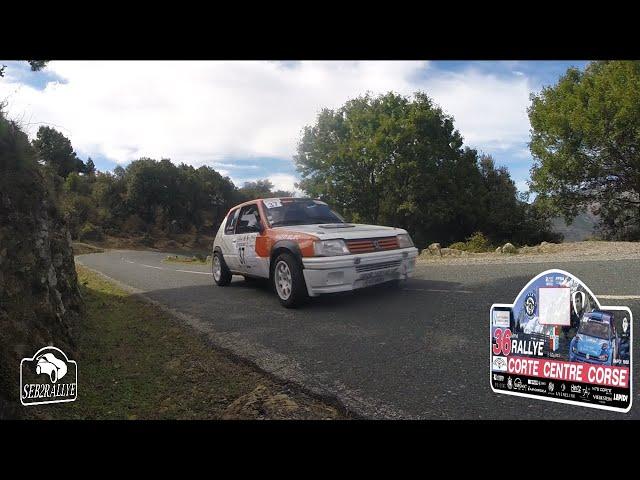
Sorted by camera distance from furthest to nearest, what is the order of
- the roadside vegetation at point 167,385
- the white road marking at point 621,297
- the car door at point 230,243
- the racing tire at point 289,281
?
the car door at point 230,243
the racing tire at point 289,281
the roadside vegetation at point 167,385
the white road marking at point 621,297

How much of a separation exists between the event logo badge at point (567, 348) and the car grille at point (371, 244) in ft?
7.77

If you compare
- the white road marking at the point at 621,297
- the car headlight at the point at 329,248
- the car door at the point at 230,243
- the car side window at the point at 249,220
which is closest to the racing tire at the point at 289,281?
the car headlight at the point at 329,248

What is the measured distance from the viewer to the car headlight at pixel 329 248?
4292 mm

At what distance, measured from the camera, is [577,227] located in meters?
4.11

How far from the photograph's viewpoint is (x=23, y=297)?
9.96 feet

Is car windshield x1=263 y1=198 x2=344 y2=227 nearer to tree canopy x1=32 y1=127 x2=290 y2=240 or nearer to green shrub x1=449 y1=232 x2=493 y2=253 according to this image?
tree canopy x1=32 y1=127 x2=290 y2=240

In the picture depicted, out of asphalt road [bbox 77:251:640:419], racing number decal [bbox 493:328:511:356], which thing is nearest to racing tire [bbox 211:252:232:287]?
asphalt road [bbox 77:251:640:419]

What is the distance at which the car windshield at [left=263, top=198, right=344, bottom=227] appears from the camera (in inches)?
208

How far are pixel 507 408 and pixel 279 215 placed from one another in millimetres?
4084

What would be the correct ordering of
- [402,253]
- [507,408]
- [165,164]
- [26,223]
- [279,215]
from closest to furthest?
[507,408]
[165,164]
[26,223]
[402,253]
[279,215]

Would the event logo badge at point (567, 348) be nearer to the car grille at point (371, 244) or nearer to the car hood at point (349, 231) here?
the car grille at point (371, 244)
